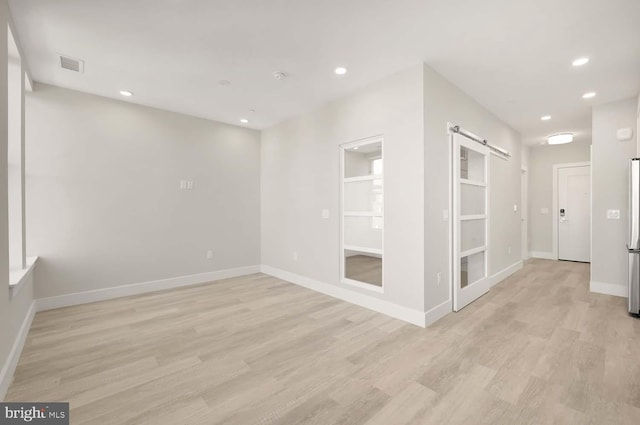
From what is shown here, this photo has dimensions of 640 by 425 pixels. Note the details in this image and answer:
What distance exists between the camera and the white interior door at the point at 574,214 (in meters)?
Answer: 6.35

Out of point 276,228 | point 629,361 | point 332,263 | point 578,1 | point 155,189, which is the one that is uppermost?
point 578,1

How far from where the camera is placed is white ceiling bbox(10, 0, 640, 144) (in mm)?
2225

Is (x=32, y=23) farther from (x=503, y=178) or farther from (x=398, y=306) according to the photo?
(x=503, y=178)

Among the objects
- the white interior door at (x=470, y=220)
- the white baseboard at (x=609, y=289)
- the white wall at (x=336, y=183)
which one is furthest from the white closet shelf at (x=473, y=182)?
the white baseboard at (x=609, y=289)

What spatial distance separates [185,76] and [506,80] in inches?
156

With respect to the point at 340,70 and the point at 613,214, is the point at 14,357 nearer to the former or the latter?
the point at 340,70

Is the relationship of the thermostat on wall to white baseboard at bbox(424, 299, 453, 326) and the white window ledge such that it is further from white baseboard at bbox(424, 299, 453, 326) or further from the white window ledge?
the white window ledge

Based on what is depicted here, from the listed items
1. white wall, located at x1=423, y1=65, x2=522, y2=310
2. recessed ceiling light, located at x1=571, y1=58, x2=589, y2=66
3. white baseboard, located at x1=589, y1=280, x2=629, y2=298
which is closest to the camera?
recessed ceiling light, located at x1=571, y1=58, x2=589, y2=66

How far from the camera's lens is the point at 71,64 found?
3.07 metres

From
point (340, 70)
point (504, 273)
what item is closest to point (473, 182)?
point (504, 273)

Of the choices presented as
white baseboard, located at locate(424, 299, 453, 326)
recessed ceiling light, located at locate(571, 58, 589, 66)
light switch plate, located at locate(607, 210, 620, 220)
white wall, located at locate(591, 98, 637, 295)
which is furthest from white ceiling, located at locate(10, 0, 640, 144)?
white baseboard, located at locate(424, 299, 453, 326)

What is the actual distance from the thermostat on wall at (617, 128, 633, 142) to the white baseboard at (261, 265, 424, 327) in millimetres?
4074

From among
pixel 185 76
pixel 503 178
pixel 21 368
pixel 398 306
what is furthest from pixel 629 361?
pixel 185 76

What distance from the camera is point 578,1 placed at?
211 cm
